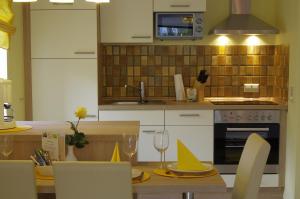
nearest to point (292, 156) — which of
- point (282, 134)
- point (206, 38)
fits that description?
point (282, 134)

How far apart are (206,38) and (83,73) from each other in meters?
1.46

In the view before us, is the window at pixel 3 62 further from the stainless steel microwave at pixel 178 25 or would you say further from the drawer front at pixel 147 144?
the stainless steel microwave at pixel 178 25

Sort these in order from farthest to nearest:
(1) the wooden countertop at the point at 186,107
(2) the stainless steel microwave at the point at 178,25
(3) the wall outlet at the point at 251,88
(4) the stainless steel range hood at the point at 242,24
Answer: (3) the wall outlet at the point at 251,88
(2) the stainless steel microwave at the point at 178,25
(4) the stainless steel range hood at the point at 242,24
(1) the wooden countertop at the point at 186,107

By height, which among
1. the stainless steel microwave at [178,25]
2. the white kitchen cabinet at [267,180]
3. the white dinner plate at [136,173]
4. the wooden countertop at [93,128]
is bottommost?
the white kitchen cabinet at [267,180]

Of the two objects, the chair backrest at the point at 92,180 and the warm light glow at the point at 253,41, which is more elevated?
the warm light glow at the point at 253,41

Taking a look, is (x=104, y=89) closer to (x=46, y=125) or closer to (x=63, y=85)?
(x=63, y=85)

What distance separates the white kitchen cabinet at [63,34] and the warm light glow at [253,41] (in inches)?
68.0

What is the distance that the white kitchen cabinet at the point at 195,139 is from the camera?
4.69 m

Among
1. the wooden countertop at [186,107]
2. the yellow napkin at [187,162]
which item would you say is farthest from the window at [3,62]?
the yellow napkin at [187,162]

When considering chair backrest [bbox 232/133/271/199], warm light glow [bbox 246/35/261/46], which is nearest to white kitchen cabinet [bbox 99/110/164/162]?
warm light glow [bbox 246/35/261/46]

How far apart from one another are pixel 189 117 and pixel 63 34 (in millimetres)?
1504

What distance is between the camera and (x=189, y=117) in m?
4.68

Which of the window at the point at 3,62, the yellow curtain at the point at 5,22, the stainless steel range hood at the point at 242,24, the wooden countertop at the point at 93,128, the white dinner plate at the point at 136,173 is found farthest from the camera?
the stainless steel range hood at the point at 242,24

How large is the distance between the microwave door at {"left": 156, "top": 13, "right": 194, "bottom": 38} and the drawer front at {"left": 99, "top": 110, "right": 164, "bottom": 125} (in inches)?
33.1
